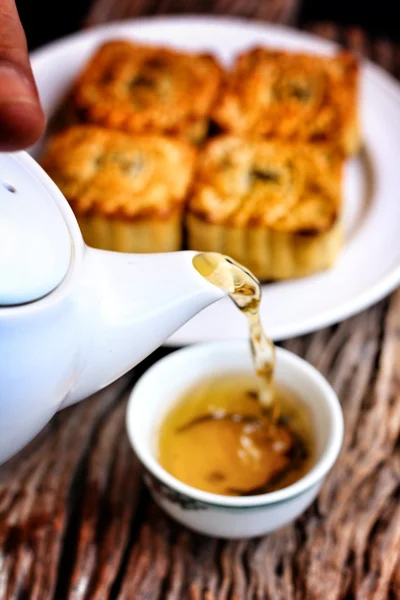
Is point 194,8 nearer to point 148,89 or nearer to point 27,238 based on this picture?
point 148,89

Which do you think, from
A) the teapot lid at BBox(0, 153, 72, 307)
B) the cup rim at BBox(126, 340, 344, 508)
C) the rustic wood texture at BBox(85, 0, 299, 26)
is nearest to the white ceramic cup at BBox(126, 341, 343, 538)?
the cup rim at BBox(126, 340, 344, 508)

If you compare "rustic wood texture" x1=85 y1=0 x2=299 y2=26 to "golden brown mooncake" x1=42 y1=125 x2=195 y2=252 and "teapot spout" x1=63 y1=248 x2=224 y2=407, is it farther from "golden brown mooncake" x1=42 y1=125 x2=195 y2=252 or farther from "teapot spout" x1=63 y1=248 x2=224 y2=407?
"teapot spout" x1=63 y1=248 x2=224 y2=407

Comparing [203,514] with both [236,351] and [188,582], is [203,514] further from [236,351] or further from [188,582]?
[236,351]

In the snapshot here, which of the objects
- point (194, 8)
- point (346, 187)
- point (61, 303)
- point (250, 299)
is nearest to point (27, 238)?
point (61, 303)

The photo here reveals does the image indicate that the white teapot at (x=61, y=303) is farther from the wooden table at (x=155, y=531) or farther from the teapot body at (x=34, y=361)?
the wooden table at (x=155, y=531)

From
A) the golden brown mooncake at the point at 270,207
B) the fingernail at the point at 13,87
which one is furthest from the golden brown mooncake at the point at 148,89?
the fingernail at the point at 13,87
